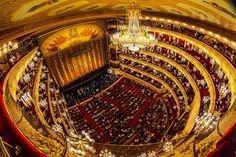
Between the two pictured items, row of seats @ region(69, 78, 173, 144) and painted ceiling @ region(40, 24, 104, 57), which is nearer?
row of seats @ region(69, 78, 173, 144)

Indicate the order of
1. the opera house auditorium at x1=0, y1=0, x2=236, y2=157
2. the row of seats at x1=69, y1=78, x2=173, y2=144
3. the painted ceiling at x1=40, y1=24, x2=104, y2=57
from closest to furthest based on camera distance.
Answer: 1. the opera house auditorium at x1=0, y1=0, x2=236, y2=157
2. the row of seats at x1=69, y1=78, x2=173, y2=144
3. the painted ceiling at x1=40, y1=24, x2=104, y2=57

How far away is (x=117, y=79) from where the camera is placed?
24.0m

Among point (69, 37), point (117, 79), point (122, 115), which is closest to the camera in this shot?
point (122, 115)

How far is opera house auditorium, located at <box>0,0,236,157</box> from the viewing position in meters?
6.29

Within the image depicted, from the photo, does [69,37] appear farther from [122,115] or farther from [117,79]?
[122,115]

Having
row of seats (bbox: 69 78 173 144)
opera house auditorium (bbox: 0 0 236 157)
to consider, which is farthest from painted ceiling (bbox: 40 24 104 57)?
row of seats (bbox: 69 78 173 144)

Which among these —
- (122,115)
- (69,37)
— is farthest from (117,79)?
(69,37)

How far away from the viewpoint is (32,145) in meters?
6.27

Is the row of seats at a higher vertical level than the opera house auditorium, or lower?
lower

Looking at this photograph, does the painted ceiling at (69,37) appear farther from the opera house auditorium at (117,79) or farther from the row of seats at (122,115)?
the row of seats at (122,115)

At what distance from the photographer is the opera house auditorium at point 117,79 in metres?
6.29

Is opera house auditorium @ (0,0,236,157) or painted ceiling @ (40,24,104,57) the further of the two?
painted ceiling @ (40,24,104,57)

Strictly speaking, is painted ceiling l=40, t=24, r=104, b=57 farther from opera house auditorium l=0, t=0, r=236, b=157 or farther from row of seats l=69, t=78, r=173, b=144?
row of seats l=69, t=78, r=173, b=144

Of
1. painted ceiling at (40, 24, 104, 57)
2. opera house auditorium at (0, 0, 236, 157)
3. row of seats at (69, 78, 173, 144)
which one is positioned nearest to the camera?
opera house auditorium at (0, 0, 236, 157)
